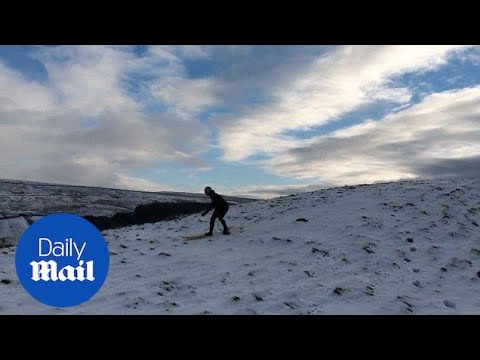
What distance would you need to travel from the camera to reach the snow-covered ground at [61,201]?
2275cm

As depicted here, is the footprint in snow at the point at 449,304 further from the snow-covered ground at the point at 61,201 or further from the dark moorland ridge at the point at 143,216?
the snow-covered ground at the point at 61,201

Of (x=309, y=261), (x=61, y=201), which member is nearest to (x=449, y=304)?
(x=309, y=261)

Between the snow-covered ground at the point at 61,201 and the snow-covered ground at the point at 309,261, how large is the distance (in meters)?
7.72

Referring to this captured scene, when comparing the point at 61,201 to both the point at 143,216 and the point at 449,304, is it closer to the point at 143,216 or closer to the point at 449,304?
the point at 143,216

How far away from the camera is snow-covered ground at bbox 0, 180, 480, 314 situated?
811 centimetres

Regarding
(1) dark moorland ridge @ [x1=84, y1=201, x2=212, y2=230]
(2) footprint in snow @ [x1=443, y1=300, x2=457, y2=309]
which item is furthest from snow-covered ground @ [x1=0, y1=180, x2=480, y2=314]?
(1) dark moorland ridge @ [x1=84, y1=201, x2=212, y2=230]

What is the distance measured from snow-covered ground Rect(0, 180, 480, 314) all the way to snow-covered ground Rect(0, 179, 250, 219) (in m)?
7.72

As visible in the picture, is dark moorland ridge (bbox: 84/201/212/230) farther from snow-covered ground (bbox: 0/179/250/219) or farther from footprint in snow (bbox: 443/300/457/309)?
footprint in snow (bbox: 443/300/457/309)

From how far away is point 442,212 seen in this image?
51.3ft

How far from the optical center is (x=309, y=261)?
11156mm

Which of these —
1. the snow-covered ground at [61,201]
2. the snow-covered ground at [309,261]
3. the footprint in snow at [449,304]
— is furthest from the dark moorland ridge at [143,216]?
the footprint in snow at [449,304]

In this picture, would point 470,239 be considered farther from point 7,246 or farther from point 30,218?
point 30,218
